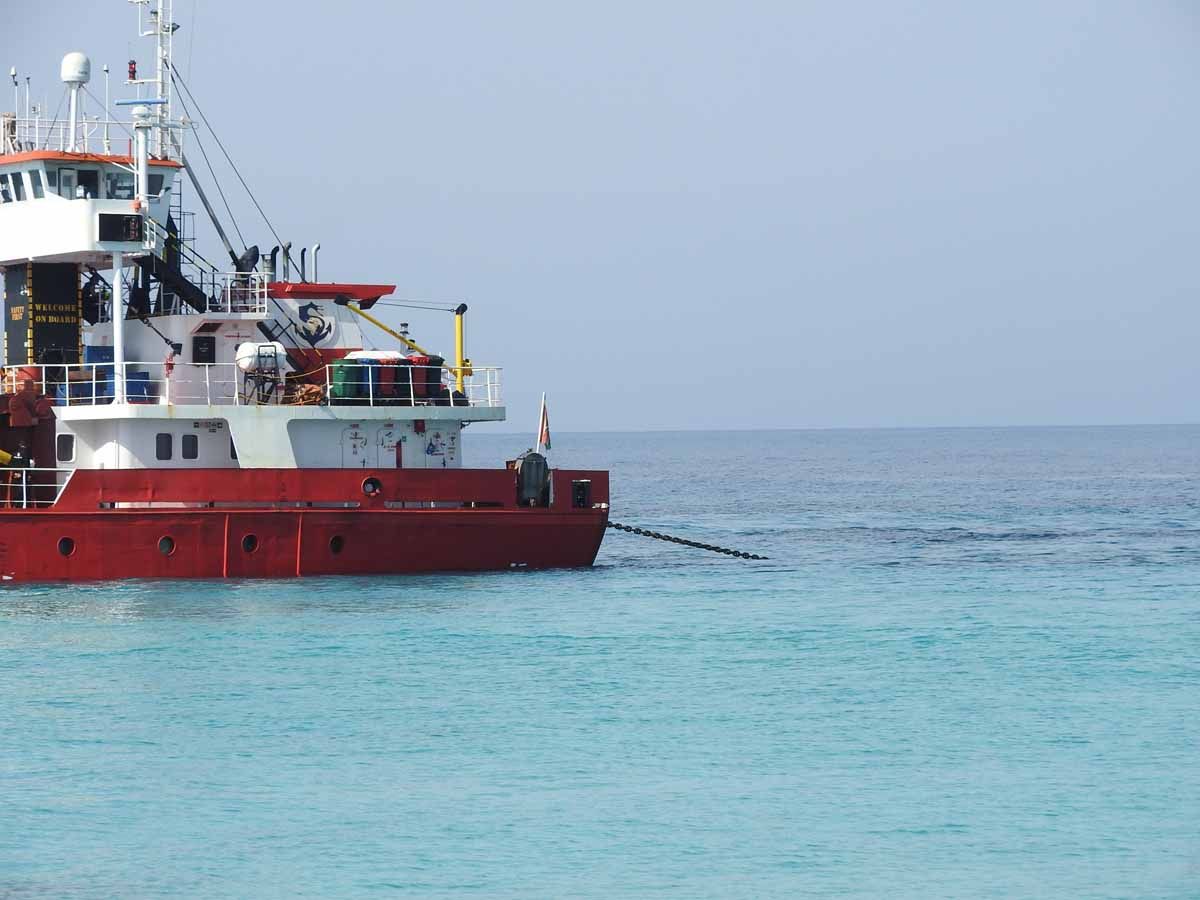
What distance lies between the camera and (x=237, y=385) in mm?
35844

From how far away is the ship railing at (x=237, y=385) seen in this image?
35.9 metres

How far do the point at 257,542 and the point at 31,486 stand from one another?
174 inches

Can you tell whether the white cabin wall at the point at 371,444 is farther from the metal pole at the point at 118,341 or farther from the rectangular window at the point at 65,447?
the rectangular window at the point at 65,447

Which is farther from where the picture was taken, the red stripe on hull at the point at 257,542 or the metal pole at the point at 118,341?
the metal pole at the point at 118,341

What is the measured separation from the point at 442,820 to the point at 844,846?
4.45 metres

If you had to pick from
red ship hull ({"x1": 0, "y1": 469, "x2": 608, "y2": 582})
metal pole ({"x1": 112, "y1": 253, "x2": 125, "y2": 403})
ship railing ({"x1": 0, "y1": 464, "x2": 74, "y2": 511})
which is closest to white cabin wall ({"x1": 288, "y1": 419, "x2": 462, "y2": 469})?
red ship hull ({"x1": 0, "y1": 469, "x2": 608, "y2": 582})

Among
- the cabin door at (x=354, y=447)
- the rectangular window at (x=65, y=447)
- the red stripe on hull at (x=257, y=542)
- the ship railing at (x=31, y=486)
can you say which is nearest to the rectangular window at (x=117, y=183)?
the rectangular window at (x=65, y=447)

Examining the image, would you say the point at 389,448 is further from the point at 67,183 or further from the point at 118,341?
the point at 67,183

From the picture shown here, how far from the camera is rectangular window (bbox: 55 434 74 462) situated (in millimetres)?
36094

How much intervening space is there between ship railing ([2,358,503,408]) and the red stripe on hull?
243 cm

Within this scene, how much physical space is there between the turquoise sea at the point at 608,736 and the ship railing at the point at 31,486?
1716 mm

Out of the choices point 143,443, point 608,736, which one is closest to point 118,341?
point 143,443

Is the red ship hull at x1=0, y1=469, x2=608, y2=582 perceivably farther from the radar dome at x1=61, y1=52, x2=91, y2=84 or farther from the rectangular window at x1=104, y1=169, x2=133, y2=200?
the radar dome at x1=61, y1=52, x2=91, y2=84

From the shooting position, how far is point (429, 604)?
34094 mm
